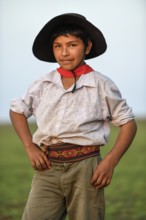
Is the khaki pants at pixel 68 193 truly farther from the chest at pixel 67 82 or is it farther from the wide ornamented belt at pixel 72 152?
the chest at pixel 67 82

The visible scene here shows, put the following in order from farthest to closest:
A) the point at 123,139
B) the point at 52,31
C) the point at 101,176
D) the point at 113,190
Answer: the point at 113,190 < the point at 52,31 < the point at 123,139 < the point at 101,176

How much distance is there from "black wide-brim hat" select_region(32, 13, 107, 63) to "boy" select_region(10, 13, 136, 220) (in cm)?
1

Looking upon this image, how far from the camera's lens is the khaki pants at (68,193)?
3.96 m

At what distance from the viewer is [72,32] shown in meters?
4.13

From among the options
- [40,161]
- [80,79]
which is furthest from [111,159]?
[80,79]

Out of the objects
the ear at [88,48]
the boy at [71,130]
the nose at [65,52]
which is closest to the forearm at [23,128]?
the boy at [71,130]

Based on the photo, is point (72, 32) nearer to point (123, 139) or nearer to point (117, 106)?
point (117, 106)

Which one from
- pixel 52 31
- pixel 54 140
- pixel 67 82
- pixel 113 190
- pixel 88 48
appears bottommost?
pixel 113 190

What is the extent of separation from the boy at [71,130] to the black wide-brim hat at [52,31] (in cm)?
1

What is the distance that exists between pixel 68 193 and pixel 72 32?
1.06 metres

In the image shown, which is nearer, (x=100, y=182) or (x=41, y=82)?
(x=100, y=182)

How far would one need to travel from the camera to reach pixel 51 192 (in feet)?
13.1

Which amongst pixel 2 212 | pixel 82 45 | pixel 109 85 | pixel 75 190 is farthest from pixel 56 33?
pixel 2 212

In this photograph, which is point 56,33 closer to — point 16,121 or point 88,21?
point 88,21
